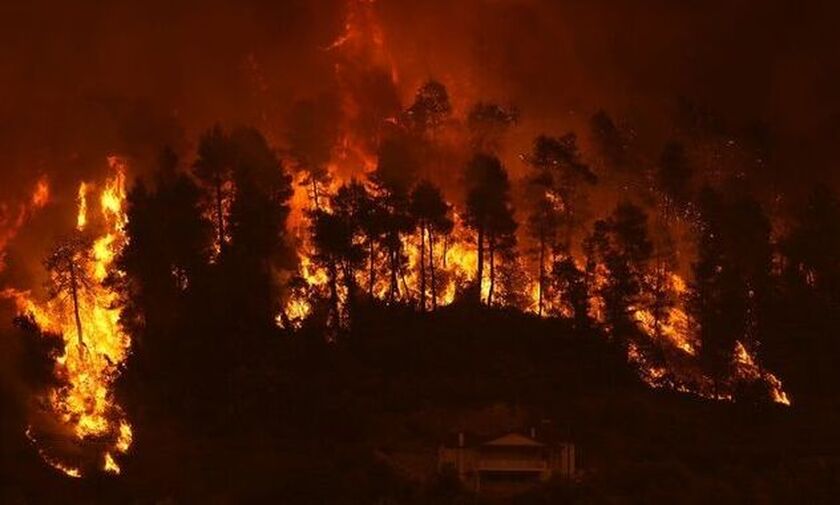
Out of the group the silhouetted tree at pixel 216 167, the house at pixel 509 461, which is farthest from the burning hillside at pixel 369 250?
the house at pixel 509 461

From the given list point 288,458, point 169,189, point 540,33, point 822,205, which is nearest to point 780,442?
point 822,205

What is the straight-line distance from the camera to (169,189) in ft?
210

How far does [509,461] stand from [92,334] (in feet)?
80.0

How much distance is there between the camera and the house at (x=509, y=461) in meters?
53.9

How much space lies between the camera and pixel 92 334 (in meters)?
65.2

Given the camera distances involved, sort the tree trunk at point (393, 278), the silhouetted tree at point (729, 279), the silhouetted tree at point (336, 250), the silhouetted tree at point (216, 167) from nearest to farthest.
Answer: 1. the silhouetted tree at point (336, 250)
2. the silhouetted tree at point (729, 279)
3. the silhouetted tree at point (216, 167)
4. the tree trunk at point (393, 278)

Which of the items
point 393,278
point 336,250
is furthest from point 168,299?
point 393,278

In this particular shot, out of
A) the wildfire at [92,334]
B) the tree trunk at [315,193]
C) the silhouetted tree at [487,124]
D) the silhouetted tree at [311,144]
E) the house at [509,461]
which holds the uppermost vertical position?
the silhouetted tree at [487,124]

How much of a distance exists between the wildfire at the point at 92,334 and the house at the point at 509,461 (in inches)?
639

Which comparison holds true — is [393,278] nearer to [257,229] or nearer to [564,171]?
[257,229]

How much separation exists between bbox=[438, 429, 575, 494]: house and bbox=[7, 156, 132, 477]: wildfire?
1623 centimetres

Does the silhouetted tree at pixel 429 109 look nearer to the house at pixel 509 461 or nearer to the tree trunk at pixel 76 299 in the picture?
the tree trunk at pixel 76 299

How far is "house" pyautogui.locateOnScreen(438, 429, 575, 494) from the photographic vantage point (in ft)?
177

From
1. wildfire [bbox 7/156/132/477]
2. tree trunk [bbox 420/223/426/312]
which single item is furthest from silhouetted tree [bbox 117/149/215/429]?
tree trunk [bbox 420/223/426/312]
